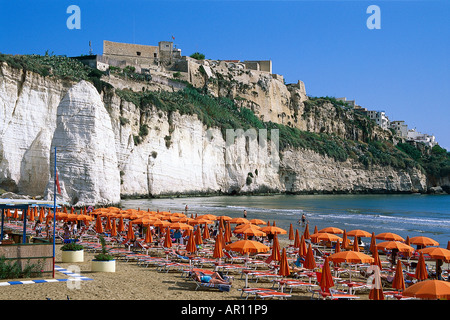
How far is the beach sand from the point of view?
1138 centimetres

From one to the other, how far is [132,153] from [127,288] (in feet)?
167

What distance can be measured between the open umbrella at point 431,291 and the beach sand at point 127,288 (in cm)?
409

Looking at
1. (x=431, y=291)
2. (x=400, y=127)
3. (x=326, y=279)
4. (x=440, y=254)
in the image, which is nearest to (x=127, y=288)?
(x=326, y=279)

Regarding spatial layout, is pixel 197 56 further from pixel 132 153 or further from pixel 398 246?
pixel 398 246

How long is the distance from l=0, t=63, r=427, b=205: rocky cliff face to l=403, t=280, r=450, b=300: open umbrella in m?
32.8

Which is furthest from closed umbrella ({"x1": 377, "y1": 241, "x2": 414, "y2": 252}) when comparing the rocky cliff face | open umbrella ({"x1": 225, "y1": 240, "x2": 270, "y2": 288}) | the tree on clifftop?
the tree on clifftop

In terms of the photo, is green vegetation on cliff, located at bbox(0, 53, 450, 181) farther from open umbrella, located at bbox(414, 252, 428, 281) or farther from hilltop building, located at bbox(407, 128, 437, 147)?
open umbrella, located at bbox(414, 252, 428, 281)

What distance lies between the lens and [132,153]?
62844mm

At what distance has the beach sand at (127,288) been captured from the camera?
448 inches

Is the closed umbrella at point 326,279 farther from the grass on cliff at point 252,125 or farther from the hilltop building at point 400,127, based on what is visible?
the hilltop building at point 400,127

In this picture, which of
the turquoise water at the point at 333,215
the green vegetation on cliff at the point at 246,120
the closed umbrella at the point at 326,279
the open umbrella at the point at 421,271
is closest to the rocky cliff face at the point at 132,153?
the green vegetation on cliff at the point at 246,120

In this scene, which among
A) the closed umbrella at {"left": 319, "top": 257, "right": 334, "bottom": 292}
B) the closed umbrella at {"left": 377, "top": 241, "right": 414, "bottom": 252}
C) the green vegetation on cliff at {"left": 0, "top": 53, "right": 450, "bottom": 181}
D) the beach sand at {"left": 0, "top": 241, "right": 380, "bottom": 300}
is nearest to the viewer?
the beach sand at {"left": 0, "top": 241, "right": 380, "bottom": 300}
